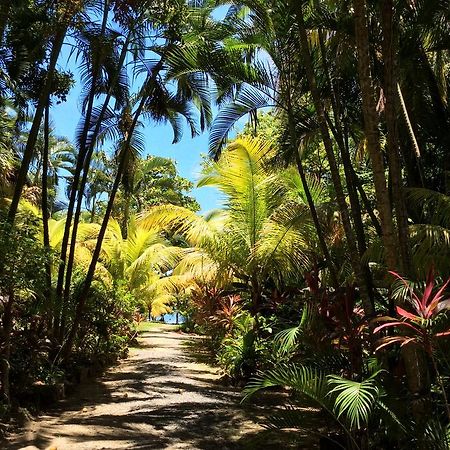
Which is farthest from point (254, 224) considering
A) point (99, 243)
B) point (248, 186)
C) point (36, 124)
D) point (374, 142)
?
point (374, 142)

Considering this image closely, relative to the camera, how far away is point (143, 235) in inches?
640

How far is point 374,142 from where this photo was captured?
183 inches

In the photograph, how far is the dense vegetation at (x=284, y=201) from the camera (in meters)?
4.33

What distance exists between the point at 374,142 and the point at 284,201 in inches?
245

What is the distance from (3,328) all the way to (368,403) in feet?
15.0

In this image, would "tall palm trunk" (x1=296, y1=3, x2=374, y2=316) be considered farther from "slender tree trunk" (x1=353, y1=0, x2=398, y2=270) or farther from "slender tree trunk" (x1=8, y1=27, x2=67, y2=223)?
"slender tree trunk" (x1=8, y1=27, x2=67, y2=223)

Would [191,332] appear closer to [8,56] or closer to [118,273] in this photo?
[118,273]

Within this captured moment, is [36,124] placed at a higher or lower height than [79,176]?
higher

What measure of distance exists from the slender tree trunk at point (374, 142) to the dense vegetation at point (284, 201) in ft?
0.04

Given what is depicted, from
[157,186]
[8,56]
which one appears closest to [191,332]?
[157,186]

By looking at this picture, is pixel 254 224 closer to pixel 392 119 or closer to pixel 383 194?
pixel 392 119

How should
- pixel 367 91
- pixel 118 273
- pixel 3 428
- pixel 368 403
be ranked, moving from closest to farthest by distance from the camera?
pixel 368 403 → pixel 367 91 → pixel 3 428 → pixel 118 273

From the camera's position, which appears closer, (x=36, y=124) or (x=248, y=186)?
(x=36, y=124)

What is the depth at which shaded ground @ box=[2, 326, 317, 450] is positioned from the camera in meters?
5.41
